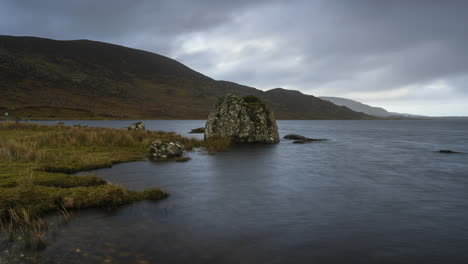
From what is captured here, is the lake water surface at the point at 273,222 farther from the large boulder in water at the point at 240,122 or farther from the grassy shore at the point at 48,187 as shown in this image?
the large boulder in water at the point at 240,122

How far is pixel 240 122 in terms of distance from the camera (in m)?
36.7

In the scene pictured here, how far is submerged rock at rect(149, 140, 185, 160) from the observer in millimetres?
22109

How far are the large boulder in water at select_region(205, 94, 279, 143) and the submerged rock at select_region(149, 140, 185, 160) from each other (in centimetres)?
1241

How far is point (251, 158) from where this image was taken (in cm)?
2508

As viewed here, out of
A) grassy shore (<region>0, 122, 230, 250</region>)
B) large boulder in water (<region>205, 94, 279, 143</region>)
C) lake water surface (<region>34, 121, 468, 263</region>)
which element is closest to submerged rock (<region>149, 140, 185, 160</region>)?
grassy shore (<region>0, 122, 230, 250</region>)

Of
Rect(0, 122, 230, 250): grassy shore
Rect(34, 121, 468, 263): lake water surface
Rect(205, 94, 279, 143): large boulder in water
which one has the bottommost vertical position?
Rect(34, 121, 468, 263): lake water surface

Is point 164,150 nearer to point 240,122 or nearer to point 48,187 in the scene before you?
point 48,187

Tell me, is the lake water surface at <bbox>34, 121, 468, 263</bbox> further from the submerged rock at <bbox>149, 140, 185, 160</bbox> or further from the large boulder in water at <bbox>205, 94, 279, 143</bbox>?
the large boulder in water at <bbox>205, 94, 279, 143</bbox>

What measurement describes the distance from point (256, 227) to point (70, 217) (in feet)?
19.9

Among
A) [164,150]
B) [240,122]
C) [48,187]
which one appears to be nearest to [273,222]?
[48,187]

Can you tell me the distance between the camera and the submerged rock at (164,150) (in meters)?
22.1

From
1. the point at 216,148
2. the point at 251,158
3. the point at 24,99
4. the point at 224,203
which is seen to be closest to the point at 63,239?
the point at 224,203

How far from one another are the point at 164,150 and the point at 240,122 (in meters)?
15.7

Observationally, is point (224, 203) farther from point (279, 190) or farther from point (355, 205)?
point (355, 205)
